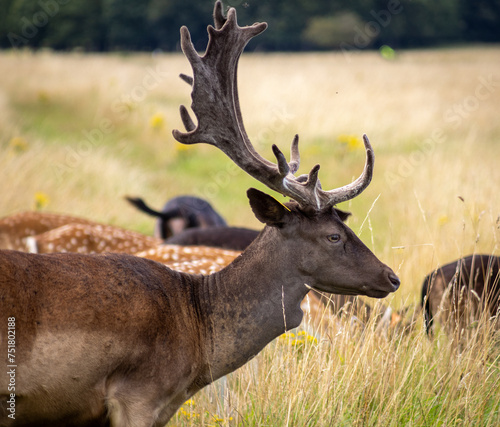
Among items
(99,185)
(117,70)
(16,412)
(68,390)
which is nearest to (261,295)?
(68,390)

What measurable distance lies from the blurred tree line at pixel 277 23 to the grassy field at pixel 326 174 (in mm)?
7989

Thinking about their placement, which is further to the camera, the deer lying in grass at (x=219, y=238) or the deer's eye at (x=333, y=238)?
the deer lying in grass at (x=219, y=238)

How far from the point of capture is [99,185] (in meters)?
11.3

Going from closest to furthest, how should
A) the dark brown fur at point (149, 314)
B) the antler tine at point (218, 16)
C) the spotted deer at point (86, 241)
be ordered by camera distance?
the dark brown fur at point (149, 314)
the antler tine at point (218, 16)
the spotted deer at point (86, 241)

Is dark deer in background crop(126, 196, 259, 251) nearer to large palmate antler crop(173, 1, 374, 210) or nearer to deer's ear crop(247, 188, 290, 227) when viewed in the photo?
large palmate antler crop(173, 1, 374, 210)

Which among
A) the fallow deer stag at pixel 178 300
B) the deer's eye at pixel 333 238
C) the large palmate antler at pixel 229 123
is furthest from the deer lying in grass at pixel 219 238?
the deer's eye at pixel 333 238

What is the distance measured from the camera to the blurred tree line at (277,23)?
34.8 meters

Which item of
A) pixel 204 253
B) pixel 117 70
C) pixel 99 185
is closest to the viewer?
pixel 204 253

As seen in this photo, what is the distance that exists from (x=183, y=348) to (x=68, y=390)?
55 cm

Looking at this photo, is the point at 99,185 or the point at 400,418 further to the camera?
the point at 99,185

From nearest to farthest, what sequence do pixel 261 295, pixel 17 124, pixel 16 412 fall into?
pixel 16 412 → pixel 261 295 → pixel 17 124

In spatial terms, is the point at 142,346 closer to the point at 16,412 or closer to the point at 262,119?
the point at 16,412

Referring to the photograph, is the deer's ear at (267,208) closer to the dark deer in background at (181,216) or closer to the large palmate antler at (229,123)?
the large palmate antler at (229,123)

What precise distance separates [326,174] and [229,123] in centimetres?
962
